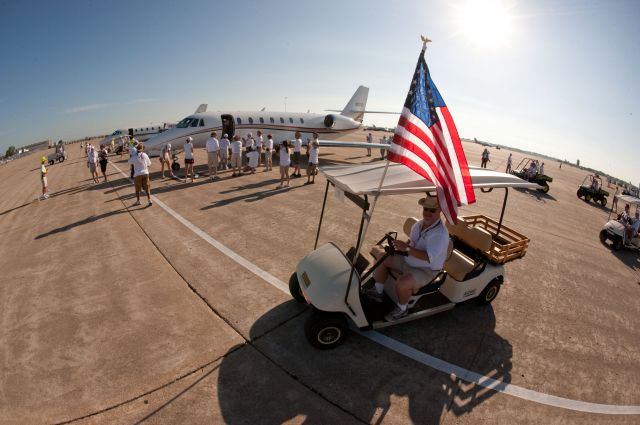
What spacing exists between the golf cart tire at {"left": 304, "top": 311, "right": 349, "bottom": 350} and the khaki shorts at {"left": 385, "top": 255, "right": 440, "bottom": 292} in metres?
1.17

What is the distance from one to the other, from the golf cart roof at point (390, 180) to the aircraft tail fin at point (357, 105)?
2529 centimetres

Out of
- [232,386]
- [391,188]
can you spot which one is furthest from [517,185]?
[232,386]

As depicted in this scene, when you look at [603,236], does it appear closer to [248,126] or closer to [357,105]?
[248,126]

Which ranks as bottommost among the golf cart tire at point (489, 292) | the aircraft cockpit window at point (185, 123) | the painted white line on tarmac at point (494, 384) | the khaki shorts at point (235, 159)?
the painted white line on tarmac at point (494, 384)

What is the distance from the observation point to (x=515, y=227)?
10.5 metres

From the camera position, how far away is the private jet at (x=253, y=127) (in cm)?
1742

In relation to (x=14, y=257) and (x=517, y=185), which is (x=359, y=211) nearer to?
(x=517, y=185)

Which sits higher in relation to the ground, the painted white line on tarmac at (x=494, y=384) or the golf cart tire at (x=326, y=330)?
the golf cart tire at (x=326, y=330)

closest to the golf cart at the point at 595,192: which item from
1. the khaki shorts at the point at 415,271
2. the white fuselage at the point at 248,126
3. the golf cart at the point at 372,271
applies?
the white fuselage at the point at 248,126

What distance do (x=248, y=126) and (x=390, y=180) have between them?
1738cm

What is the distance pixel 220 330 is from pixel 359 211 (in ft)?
21.6

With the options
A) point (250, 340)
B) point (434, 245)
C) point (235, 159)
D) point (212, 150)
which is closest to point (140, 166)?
point (212, 150)

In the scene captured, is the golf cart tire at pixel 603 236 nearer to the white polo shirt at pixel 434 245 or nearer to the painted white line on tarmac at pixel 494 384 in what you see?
the painted white line on tarmac at pixel 494 384

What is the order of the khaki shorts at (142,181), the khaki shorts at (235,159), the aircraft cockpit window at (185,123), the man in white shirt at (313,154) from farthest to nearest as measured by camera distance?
the aircraft cockpit window at (185,123), the khaki shorts at (235,159), the man in white shirt at (313,154), the khaki shorts at (142,181)
